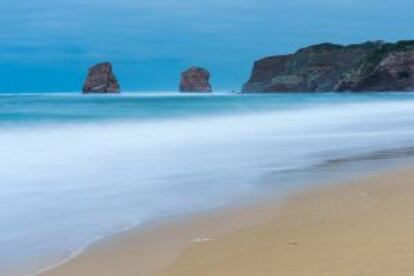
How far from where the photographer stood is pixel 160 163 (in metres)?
11.2

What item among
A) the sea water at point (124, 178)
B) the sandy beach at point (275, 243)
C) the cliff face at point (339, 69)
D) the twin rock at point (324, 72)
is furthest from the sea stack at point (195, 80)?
the sandy beach at point (275, 243)

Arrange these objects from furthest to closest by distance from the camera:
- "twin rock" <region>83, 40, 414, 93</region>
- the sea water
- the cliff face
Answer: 1. "twin rock" <region>83, 40, 414, 93</region>
2. the cliff face
3. the sea water

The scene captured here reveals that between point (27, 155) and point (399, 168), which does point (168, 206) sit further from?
point (27, 155)

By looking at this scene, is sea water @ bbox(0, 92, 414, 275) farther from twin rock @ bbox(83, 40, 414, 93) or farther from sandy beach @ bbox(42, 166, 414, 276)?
twin rock @ bbox(83, 40, 414, 93)

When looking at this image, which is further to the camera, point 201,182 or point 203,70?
point 203,70

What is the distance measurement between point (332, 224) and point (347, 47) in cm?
12343

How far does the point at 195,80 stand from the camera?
127812 mm

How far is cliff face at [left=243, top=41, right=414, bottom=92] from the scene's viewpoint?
96750 millimetres

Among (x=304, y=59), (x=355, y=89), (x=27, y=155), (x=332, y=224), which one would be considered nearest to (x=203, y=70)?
(x=304, y=59)

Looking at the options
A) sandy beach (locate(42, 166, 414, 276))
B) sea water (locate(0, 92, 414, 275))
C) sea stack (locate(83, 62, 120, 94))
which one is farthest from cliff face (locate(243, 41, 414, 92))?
sandy beach (locate(42, 166, 414, 276))

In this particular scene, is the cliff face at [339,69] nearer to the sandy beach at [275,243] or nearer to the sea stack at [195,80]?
the sea stack at [195,80]

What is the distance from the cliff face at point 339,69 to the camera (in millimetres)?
96750

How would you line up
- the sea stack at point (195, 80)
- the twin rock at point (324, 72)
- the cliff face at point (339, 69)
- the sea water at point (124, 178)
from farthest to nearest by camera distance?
1. the sea stack at point (195, 80)
2. the twin rock at point (324, 72)
3. the cliff face at point (339, 69)
4. the sea water at point (124, 178)

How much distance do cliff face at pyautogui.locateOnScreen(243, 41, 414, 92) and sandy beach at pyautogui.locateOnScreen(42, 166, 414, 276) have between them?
9238 centimetres
